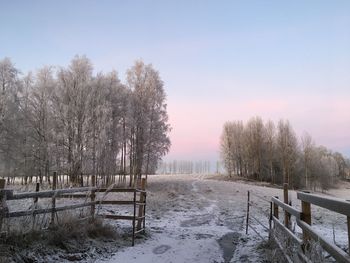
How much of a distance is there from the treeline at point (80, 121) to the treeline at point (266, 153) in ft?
98.1

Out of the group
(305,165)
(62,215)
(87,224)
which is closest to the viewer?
(62,215)

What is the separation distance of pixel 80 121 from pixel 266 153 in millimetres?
39777

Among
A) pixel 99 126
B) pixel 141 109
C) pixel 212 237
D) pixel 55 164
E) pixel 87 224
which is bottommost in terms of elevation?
pixel 212 237

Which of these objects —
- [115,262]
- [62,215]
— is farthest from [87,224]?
[115,262]

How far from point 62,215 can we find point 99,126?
2174 centimetres

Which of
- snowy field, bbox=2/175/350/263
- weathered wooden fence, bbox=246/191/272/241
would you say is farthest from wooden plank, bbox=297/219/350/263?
weathered wooden fence, bbox=246/191/272/241

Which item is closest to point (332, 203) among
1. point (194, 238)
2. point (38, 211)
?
point (38, 211)

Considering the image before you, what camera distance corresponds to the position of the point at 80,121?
29.3 meters

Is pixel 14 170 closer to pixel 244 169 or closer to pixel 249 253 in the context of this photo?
pixel 249 253

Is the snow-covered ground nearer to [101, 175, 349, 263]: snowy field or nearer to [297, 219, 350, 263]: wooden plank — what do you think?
[101, 175, 349, 263]: snowy field

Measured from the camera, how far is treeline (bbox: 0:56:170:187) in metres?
28.9

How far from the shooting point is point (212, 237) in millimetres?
11141

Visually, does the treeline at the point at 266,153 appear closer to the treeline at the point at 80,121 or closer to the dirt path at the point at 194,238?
the treeline at the point at 80,121

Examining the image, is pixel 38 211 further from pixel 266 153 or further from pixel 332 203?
pixel 266 153
